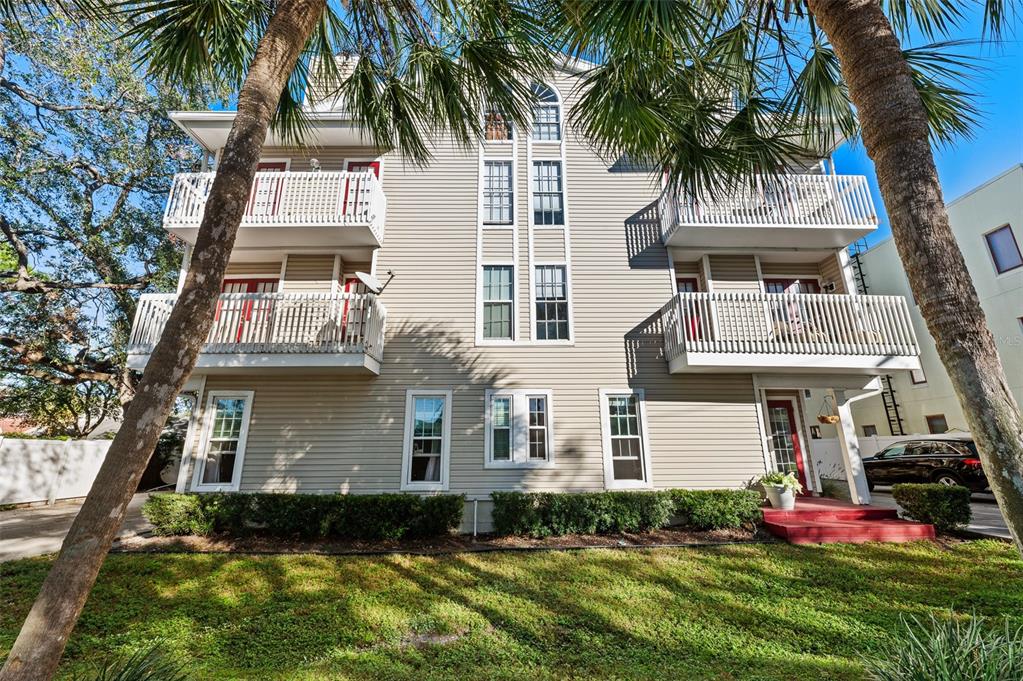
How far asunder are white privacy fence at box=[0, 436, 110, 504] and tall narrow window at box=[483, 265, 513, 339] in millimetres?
10570

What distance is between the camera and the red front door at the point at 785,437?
392 inches

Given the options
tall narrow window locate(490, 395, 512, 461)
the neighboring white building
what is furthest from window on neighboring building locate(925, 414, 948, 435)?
tall narrow window locate(490, 395, 512, 461)

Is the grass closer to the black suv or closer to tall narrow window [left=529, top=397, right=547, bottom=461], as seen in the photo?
tall narrow window [left=529, top=397, right=547, bottom=461]

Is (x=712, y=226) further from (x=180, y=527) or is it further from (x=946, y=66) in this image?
(x=180, y=527)

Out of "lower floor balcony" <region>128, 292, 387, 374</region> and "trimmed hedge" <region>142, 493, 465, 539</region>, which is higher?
"lower floor balcony" <region>128, 292, 387, 374</region>

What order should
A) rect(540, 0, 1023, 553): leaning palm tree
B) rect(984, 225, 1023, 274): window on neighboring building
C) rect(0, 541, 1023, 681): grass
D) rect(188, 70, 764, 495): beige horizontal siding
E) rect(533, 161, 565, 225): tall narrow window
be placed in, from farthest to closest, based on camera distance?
rect(984, 225, 1023, 274): window on neighboring building
rect(533, 161, 565, 225): tall narrow window
rect(188, 70, 764, 495): beige horizontal siding
rect(0, 541, 1023, 681): grass
rect(540, 0, 1023, 553): leaning palm tree

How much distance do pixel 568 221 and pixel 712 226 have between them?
3.30 m

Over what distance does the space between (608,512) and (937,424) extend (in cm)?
1656

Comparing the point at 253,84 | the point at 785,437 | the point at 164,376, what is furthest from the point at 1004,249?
the point at 164,376

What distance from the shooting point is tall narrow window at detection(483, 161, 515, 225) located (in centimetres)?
1084

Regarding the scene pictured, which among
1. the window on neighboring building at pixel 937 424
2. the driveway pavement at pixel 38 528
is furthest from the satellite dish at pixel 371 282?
the window on neighboring building at pixel 937 424

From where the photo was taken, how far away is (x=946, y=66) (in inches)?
164

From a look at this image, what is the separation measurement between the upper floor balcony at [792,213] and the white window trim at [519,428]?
5084mm

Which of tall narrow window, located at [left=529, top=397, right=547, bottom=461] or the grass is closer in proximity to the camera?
the grass
